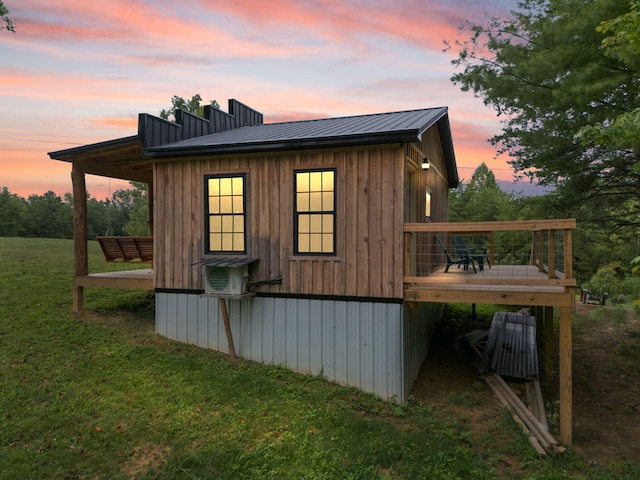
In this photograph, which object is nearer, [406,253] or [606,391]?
[406,253]

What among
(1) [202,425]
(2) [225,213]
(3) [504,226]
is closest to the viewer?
(1) [202,425]

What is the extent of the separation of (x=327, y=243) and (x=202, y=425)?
343 cm

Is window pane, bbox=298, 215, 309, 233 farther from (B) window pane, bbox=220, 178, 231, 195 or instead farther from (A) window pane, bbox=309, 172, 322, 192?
(B) window pane, bbox=220, 178, 231, 195

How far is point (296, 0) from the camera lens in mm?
11414

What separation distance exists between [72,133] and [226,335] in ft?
64.8

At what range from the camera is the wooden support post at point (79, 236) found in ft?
31.2

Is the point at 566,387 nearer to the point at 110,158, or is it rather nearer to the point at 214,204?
the point at 214,204

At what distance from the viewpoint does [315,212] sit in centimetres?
740

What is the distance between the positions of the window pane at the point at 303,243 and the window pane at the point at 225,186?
1669 millimetres

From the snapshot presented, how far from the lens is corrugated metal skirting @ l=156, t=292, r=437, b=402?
277 inches

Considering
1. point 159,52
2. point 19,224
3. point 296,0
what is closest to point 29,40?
point 159,52

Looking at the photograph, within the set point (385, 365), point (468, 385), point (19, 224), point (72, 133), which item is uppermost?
point (72, 133)

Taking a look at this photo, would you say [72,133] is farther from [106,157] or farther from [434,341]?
[434,341]

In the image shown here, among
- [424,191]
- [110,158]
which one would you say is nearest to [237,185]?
[110,158]
